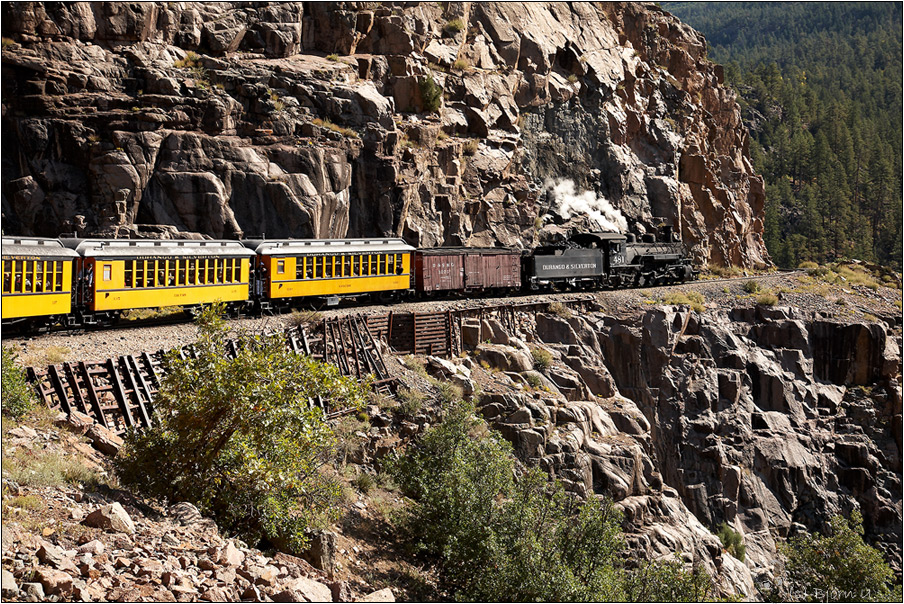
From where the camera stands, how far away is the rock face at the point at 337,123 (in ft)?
112

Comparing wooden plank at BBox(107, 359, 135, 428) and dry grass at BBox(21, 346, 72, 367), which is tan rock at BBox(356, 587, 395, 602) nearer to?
wooden plank at BBox(107, 359, 135, 428)

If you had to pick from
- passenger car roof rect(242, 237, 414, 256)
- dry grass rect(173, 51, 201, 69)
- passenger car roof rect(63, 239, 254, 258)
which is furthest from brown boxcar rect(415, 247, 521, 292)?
dry grass rect(173, 51, 201, 69)

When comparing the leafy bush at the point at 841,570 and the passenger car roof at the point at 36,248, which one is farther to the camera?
the leafy bush at the point at 841,570

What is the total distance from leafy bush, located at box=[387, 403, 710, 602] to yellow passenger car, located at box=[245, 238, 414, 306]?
1013 centimetres

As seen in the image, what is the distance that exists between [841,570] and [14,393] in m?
24.5

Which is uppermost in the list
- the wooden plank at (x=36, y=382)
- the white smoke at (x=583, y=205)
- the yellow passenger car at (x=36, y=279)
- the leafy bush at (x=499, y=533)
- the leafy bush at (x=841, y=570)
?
the white smoke at (x=583, y=205)

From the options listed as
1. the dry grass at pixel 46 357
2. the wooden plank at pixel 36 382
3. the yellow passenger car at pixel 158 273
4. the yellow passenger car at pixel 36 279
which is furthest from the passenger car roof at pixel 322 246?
the wooden plank at pixel 36 382

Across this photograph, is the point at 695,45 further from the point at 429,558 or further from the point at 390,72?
the point at 429,558

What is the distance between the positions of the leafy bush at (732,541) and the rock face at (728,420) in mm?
454

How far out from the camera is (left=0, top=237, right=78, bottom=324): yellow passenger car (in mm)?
19625

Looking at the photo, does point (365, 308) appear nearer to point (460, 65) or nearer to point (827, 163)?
point (460, 65)

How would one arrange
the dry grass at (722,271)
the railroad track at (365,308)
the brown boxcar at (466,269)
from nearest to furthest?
the railroad track at (365,308), the brown boxcar at (466,269), the dry grass at (722,271)

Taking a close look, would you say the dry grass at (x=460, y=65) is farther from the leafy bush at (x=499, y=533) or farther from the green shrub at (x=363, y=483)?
the green shrub at (x=363, y=483)

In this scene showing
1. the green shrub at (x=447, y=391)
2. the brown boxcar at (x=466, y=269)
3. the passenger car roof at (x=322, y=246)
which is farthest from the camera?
the brown boxcar at (x=466, y=269)
